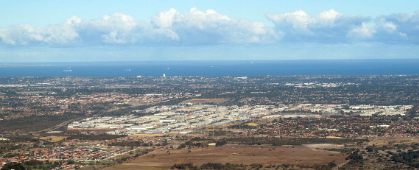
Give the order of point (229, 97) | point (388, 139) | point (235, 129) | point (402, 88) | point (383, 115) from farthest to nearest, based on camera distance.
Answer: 1. point (402, 88)
2. point (229, 97)
3. point (383, 115)
4. point (235, 129)
5. point (388, 139)

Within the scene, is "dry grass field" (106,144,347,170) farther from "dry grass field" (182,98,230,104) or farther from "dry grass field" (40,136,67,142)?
"dry grass field" (182,98,230,104)

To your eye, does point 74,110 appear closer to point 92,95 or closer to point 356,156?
point 92,95

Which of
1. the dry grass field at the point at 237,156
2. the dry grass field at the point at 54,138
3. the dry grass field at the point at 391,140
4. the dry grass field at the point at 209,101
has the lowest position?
the dry grass field at the point at 54,138

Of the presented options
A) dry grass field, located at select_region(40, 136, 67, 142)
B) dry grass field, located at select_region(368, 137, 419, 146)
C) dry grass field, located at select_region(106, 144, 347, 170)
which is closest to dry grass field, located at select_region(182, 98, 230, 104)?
dry grass field, located at select_region(40, 136, 67, 142)

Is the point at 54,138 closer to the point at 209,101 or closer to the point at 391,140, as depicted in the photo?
the point at 391,140

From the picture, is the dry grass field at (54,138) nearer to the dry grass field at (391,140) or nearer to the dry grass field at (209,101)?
the dry grass field at (391,140)

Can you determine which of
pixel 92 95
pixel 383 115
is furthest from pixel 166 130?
pixel 92 95

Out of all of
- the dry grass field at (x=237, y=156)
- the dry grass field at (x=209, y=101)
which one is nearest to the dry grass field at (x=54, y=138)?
the dry grass field at (x=237, y=156)

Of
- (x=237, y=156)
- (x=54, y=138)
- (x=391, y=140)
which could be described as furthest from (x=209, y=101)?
(x=237, y=156)
